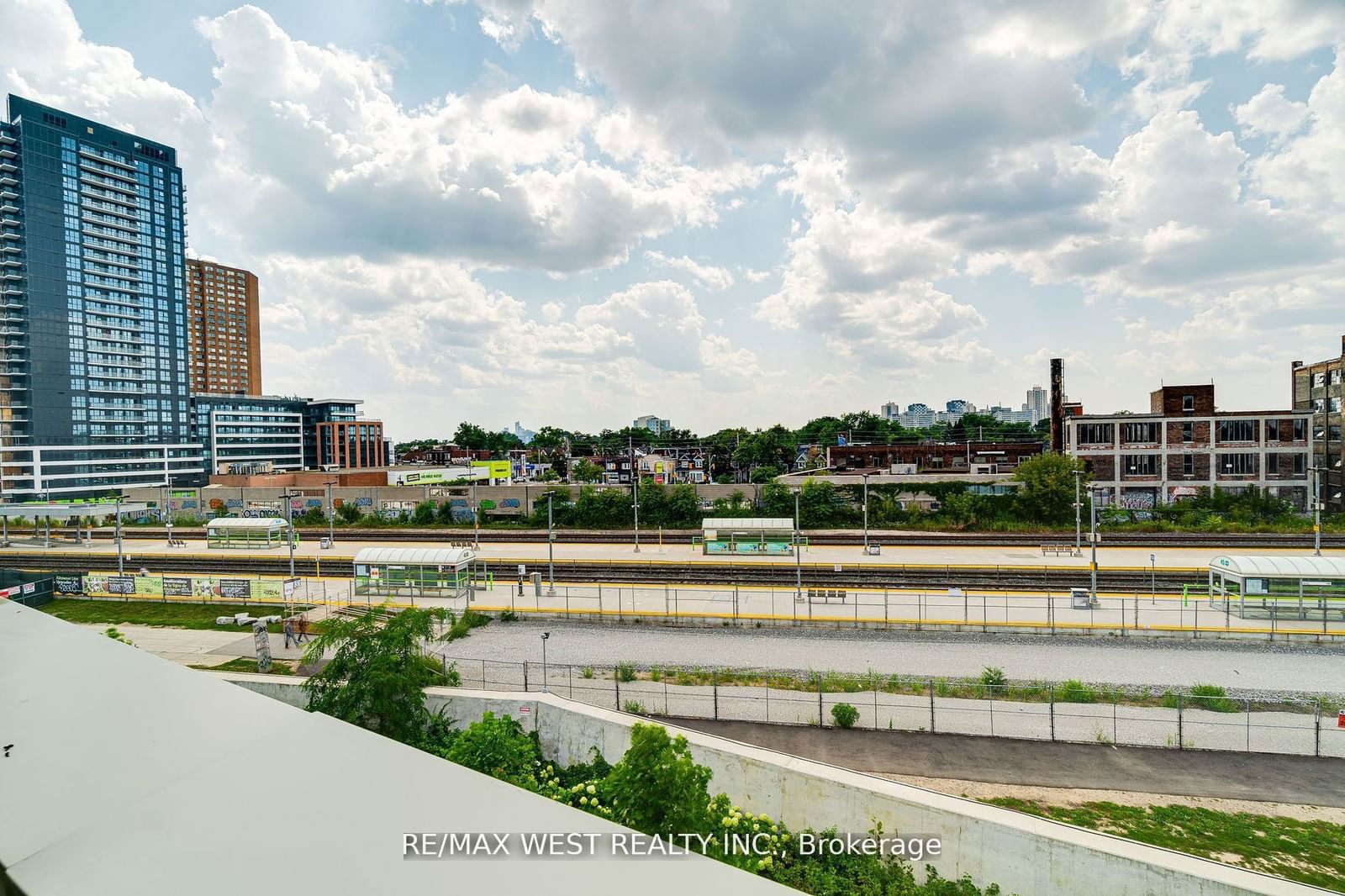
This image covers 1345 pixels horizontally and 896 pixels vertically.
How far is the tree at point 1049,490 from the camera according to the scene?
5238cm

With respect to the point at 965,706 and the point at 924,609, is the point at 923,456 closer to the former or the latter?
the point at 924,609

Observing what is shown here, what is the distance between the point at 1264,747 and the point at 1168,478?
52655mm

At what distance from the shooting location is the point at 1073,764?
53.0 ft

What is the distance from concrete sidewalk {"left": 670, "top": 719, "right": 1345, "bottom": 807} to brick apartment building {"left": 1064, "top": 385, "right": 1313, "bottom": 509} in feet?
165

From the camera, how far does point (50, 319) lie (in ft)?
295

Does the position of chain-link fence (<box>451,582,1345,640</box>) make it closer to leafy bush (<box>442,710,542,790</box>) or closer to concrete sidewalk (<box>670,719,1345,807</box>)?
concrete sidewalk (<box>670,719,1345,807</box>)

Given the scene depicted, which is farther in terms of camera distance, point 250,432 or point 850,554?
point 250,432

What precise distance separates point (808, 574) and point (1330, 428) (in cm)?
5566

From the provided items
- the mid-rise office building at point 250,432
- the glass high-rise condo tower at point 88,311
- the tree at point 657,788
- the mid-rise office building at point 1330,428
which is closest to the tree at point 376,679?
the tree at point 657,788

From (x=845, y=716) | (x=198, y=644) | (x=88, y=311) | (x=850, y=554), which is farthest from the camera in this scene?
(x=88, y=311)

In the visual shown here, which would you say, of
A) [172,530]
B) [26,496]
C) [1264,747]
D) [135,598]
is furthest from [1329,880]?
[26,496]

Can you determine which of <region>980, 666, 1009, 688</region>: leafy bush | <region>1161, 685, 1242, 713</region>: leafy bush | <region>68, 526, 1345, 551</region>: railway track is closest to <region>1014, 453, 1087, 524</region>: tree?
<region>68, 526, 1345, 551</region>: railway track

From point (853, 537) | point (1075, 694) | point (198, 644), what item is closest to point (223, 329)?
point (198, 644)

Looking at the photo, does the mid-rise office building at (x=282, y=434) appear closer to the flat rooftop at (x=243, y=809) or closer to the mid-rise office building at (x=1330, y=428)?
the flat rooftop at (x=243, y=809)
